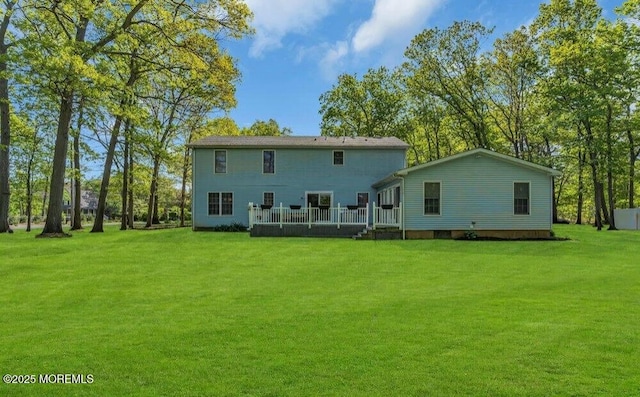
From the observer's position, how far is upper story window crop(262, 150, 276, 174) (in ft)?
82.5

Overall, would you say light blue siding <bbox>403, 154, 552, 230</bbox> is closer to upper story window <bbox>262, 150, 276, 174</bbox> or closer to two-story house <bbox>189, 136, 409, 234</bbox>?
two-story house <bbox>189, 136, 409, 234</bbox>

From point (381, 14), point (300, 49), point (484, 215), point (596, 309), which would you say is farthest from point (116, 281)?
point (300, 49)

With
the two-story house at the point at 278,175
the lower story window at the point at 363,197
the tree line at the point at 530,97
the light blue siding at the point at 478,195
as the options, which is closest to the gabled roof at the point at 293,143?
the two-story house at the point at 278,175

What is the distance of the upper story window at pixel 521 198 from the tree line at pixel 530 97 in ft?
31.8

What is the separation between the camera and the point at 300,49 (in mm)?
29953

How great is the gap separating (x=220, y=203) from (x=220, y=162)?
7.41 ft

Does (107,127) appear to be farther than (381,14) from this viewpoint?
Yes

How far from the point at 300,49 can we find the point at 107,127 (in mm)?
13054

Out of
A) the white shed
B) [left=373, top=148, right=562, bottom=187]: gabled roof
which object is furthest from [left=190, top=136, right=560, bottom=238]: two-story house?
the white shed

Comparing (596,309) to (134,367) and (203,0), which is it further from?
(203,0)

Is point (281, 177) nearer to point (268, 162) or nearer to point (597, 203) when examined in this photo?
point (268, 162)

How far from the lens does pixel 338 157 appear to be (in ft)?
83.0

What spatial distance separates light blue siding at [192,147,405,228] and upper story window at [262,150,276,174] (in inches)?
6.5

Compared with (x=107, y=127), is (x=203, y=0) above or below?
above
